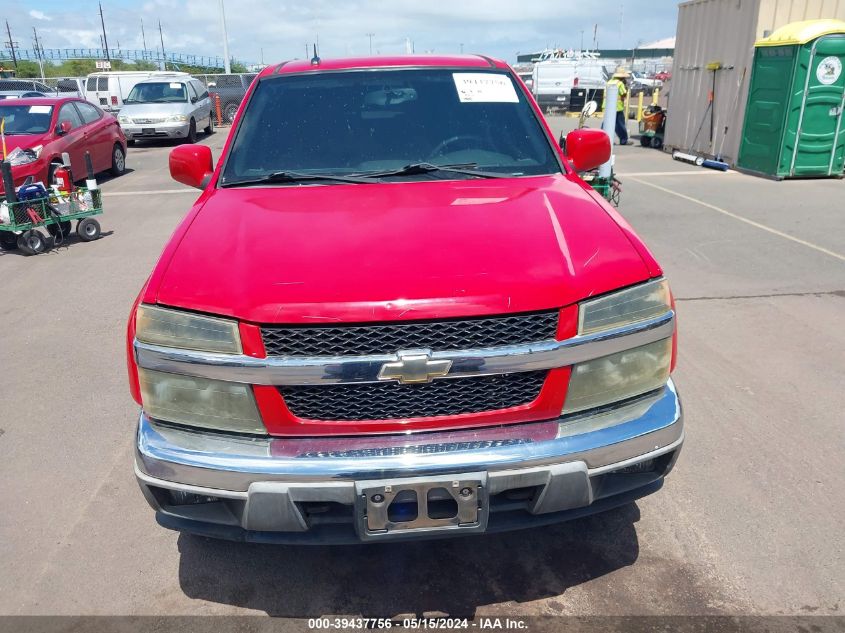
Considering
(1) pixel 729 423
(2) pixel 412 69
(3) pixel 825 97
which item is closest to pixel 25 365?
(2) pixel 412 69

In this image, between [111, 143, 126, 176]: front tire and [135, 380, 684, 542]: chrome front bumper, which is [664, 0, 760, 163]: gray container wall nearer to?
[111, 143, 126, 176]: front tire

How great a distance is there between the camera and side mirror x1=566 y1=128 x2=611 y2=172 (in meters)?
3.74

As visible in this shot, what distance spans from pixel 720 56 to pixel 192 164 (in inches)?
500

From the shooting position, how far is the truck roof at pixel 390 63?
149 inches

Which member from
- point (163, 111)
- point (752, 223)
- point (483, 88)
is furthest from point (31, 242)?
point (163, 111)

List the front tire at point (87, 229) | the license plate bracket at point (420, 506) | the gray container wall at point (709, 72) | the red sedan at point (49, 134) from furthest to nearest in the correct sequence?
the gray container wall at point (709, 72), the red sedan at point (49, 134), the front tire at point (87, 229), the license plate bracket at point (420, 506)

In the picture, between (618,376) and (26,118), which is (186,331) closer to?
(618,376)

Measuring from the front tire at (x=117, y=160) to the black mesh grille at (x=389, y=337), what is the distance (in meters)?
13.0

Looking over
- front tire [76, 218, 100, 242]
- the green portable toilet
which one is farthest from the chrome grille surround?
the green portable toilet

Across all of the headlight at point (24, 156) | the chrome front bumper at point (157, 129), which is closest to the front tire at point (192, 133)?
the chrome front bumper at point (157, 129)

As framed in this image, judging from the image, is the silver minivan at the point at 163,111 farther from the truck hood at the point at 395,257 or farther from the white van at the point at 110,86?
the truck hood at the point at 395,257

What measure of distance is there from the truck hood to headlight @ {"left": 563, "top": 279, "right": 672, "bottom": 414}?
0.18ft

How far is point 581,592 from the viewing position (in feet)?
8.57

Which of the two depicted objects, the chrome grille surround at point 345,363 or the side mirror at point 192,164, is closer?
the chrome grille surround at point 345,363
